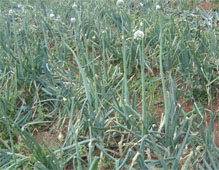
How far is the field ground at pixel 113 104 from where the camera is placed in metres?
1.28

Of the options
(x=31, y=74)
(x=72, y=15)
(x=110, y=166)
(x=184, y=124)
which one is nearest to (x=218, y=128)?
(x=184, y=124)

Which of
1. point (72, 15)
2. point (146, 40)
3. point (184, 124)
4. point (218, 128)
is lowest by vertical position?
point (218, 128)

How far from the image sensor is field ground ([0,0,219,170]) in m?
1.28

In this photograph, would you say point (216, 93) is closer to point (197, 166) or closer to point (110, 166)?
point (197, 166)

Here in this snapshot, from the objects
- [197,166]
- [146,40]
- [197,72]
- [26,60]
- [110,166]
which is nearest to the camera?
[197,166]

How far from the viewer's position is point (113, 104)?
5.50 feet

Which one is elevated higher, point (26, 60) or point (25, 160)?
point (26, 60)

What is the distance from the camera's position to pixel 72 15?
3.10 meters

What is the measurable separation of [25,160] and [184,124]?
77cm

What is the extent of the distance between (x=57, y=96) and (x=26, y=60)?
46cm

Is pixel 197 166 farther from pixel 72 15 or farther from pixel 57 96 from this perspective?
pixel 72 15

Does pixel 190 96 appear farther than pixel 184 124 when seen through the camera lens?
Yes

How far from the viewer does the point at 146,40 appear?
8.04ft

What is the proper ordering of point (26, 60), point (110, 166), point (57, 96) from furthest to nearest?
point (26, 60)
point (57, 96)
point (110, 166)
